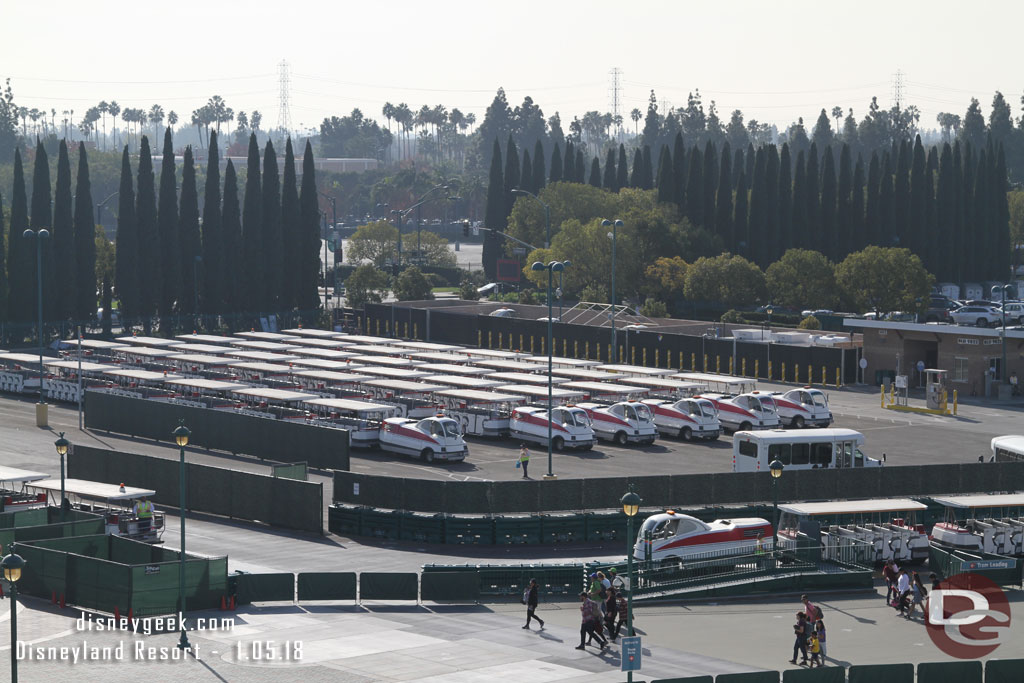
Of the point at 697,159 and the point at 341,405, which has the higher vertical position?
the point at 697,159

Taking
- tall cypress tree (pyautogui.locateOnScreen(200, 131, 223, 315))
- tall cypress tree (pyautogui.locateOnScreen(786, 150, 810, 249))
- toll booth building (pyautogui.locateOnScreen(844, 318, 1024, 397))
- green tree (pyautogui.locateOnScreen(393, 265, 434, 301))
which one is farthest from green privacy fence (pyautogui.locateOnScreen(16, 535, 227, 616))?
tall cypress tree (pyautogui.locateOnScreen(786, 150, 810, 249))

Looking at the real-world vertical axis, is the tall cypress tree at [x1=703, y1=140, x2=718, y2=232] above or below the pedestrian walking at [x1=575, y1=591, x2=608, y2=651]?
above

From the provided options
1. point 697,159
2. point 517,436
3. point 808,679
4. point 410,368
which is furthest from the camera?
point 697,159

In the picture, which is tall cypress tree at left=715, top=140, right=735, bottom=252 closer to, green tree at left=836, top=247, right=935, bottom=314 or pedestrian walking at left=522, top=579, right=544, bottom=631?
green tree at left=836, top=247, right=935, bottom=314

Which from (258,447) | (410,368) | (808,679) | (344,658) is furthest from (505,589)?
(410,368)

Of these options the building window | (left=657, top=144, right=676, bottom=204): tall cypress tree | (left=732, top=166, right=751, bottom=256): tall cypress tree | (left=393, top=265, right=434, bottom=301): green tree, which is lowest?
the building window

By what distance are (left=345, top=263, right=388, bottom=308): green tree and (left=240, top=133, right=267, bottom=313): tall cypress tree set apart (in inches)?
313

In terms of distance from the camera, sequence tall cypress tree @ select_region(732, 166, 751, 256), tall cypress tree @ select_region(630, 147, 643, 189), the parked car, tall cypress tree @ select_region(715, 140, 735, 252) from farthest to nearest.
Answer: tall cypress tree @ select_region(630, 147, 643, 189), tall cypress tree @ select_region(715, 140, 735, 252), tall cypress tree @ select_region(732, 166, 751, 256), the parked car

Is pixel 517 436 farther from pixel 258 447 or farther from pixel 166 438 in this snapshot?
pixel 166 438

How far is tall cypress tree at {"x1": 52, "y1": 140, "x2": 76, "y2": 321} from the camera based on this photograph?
341 feet

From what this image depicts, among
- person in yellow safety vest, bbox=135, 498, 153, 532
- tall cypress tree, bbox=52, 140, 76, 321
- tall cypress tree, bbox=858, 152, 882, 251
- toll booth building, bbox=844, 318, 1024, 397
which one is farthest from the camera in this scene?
tall cypress tree, bbox=858, 152, 882, 251

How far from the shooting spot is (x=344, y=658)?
31812mm

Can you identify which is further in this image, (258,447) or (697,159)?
(697,159)

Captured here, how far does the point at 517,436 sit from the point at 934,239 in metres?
81.3
